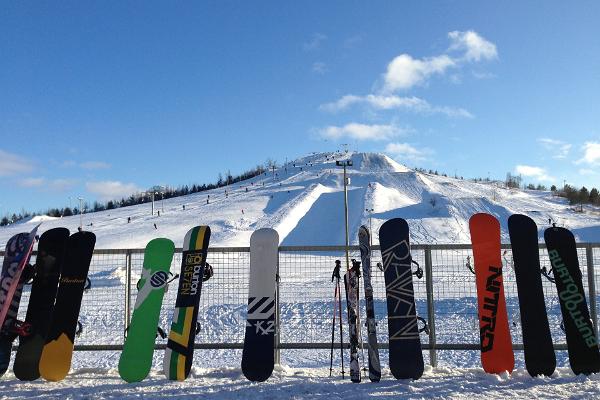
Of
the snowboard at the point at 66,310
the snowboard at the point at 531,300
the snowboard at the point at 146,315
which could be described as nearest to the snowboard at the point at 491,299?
the snowboard at the point at 531,300

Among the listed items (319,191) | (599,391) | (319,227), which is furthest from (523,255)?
(319,191)

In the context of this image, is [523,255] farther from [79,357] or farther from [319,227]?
[319,227]

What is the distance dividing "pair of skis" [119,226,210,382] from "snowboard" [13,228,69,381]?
0.86 m

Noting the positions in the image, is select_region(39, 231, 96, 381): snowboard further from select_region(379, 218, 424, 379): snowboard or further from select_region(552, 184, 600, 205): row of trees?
select_region(552, 184, 600, 205): row of trees

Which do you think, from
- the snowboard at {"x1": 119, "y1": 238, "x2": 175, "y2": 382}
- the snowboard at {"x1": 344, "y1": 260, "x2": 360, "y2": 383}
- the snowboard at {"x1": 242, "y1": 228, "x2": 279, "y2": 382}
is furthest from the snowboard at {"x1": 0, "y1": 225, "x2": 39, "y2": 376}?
the snowboard at {"x1": 344, "y1": 260, "x2": 360, "y2": 383}

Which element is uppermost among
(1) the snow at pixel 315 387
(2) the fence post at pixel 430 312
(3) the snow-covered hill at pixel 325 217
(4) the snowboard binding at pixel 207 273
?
(3) the snow-covered hill at pixel 325 217

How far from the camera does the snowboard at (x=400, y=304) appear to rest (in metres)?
4.51

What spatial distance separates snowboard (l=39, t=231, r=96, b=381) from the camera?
15.5 feet

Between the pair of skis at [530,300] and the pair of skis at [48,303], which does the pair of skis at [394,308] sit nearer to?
the pair of skis at [530,300]

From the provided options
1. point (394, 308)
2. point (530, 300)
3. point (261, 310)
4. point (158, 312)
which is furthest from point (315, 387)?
point (530, 300)

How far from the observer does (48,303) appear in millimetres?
4953

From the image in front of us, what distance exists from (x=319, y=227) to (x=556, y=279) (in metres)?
32.1

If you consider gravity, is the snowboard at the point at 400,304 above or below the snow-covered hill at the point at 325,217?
below

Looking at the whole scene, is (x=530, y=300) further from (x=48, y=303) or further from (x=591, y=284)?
(x=48, y=303)
